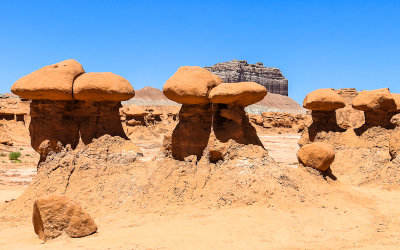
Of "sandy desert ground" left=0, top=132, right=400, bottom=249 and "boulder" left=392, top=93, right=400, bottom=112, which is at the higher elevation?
"boulder" left=392, top=93, right=400, bottom=112

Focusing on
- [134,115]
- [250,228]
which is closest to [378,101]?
[250,228]

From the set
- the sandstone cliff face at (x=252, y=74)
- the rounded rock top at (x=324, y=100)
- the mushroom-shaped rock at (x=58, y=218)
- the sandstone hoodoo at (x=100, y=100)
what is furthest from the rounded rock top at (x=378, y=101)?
the sandstone cliff face at (x=252, y=74)

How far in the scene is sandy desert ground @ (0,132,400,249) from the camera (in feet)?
17.8

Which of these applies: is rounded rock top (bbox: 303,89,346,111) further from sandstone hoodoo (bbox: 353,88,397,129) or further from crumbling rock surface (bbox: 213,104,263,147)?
crumbling rock surface (bbox: 213,104,263,147)

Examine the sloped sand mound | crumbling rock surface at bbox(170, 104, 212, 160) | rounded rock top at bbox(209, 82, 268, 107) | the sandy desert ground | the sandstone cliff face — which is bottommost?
the sandy desert ground

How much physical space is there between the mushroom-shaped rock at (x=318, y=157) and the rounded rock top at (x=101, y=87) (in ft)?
14.4

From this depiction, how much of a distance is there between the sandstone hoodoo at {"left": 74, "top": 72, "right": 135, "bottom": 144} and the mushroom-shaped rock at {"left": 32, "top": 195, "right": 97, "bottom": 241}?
3147 mm

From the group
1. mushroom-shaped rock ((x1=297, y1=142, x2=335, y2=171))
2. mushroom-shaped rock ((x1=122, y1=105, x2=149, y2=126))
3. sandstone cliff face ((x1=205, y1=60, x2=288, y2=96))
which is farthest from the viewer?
sandstone cliff face ((x1=205, y1=60, x2=288, y2=96))

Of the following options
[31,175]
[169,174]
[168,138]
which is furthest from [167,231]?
[31,175]

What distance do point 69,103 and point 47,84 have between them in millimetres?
835

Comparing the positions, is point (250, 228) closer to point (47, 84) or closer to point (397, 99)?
point (47, 84)

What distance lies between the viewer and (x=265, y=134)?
35031 mm

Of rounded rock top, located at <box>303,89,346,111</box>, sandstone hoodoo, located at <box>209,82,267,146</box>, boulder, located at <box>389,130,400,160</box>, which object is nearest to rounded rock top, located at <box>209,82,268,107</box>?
sandstone hoodoo, located at <box>209,82,267,146</box>

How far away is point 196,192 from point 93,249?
299 centimetres
